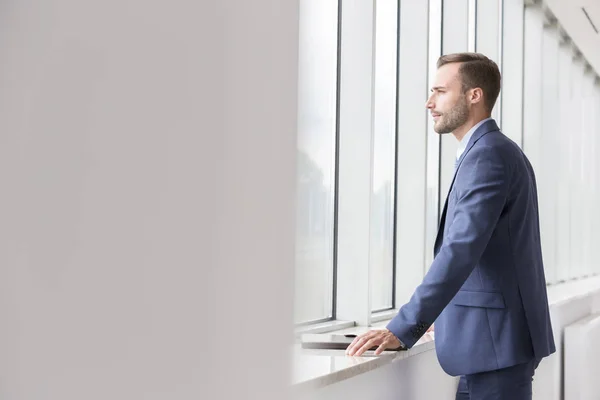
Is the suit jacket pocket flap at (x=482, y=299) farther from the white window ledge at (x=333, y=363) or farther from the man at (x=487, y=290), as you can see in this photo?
the white window ledge at (x=333, y=363)

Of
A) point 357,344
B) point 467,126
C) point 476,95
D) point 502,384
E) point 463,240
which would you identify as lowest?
point 502,384

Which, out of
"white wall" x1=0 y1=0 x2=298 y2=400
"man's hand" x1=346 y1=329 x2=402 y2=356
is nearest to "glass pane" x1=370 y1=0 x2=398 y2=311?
"man's hand" x1=346 y1=329 x2=402 y2=356

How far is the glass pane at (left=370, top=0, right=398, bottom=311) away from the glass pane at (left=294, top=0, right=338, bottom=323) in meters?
0.52

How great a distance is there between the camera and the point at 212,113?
1091 millimetres

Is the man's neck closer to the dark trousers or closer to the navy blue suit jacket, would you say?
the navy blue suit jacket

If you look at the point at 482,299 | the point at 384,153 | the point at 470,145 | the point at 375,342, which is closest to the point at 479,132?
the point at 470,145

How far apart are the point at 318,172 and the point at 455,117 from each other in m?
0.74

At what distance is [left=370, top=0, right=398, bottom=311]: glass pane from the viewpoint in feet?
12.8

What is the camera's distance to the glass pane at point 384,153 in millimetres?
3895

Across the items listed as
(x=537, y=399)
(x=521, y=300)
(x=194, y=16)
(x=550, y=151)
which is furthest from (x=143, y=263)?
(x=550, y=151)

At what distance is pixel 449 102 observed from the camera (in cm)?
279

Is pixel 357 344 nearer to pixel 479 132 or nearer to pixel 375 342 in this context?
pixel 375 342

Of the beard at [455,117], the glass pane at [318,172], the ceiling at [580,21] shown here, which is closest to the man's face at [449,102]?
the beard at [455,117]

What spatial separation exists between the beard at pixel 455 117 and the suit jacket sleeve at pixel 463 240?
0.84 feet
